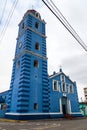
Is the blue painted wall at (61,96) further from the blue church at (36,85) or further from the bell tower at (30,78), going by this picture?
the bell tower at (30,78)

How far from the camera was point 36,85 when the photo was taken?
75.5 ft

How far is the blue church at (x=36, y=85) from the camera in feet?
68.6

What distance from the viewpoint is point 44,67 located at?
25875 mm

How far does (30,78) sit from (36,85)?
1.71 meters

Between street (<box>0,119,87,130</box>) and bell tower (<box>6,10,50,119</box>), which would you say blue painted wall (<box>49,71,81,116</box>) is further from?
street (<box>0,119,87,130</box>)

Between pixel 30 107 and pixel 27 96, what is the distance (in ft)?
5.96

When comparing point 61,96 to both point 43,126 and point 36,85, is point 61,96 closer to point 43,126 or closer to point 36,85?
point 36,85

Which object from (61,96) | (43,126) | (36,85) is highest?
(36,85)

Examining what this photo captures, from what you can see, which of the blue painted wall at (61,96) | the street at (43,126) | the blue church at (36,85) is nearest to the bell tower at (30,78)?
the blue church at (36,85)

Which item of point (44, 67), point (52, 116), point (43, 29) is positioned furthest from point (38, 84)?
point (43, 29)

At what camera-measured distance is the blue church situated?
2091 centimetres

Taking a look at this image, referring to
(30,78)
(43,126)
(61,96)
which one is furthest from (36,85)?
(43,126)

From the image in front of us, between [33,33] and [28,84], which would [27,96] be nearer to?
[28,84]

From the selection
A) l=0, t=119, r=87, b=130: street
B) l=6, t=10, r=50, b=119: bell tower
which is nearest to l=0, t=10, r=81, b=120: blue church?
l=6, t=10, r=50, b=119: bell tower
